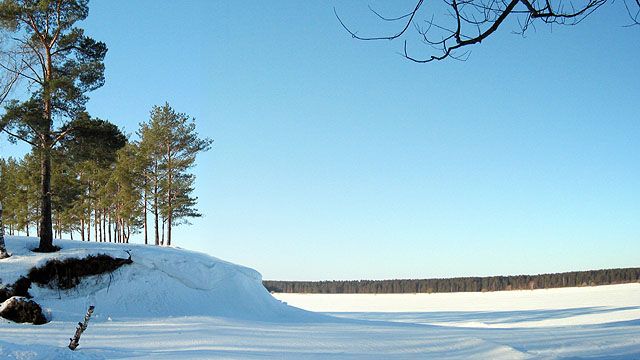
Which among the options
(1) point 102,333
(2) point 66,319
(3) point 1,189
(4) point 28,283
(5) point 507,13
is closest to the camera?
(5) point 507,13

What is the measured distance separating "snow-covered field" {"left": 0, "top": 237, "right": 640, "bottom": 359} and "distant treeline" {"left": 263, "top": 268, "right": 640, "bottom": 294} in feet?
252

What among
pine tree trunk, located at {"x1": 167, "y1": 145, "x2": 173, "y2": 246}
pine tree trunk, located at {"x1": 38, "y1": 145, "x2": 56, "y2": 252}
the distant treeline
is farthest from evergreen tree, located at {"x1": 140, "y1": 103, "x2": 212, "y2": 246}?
the distant treeline

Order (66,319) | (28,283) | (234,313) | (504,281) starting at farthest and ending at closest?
(504,281) → (234,313) → (28,283) → (66,319)

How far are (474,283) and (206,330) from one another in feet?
332

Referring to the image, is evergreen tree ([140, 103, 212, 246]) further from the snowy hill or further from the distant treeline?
the distant treeline

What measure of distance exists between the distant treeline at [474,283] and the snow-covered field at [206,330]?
76.8 metres

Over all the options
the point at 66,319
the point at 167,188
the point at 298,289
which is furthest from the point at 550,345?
the point at 298,289

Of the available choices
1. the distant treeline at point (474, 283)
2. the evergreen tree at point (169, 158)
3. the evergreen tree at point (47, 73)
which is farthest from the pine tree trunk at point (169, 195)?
the distant treeline at point (474, 283)

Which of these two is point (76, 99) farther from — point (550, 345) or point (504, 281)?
point (504, 281)

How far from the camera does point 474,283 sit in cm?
10581

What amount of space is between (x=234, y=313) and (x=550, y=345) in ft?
38.7

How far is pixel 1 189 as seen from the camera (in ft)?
143

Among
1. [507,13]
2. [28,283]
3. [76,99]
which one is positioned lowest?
[28,283]

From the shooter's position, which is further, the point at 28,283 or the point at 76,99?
the point at 76,99
